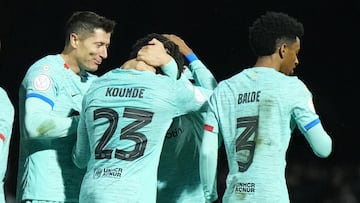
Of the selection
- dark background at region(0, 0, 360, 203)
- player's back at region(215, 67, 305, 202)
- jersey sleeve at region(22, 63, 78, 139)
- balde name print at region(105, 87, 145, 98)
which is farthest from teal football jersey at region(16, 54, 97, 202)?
dark background at region(0, 0, 360, 203)

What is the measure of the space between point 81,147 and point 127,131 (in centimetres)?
40

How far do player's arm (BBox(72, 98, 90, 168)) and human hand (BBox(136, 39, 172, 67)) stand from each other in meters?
0.42

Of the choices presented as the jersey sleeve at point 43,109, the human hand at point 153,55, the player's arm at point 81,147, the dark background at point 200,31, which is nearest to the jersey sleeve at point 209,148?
the human hand at point 153,55

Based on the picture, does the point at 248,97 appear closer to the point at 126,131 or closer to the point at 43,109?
the point at 126,131

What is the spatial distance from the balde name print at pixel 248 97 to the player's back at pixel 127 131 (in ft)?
1.12

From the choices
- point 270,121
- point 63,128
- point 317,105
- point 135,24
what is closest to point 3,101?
point 63,128

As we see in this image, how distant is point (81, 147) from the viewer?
5754 mm

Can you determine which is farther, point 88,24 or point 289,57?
point 88,24

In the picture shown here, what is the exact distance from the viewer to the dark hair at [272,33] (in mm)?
5598

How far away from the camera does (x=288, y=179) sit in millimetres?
10156

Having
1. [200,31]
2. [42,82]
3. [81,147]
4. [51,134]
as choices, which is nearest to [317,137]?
[81,147]

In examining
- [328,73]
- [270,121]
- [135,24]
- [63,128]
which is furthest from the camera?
[328,73]

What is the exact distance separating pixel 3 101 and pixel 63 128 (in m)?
0.40

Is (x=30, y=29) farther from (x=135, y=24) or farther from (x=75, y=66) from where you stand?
(x=75, y=66)
